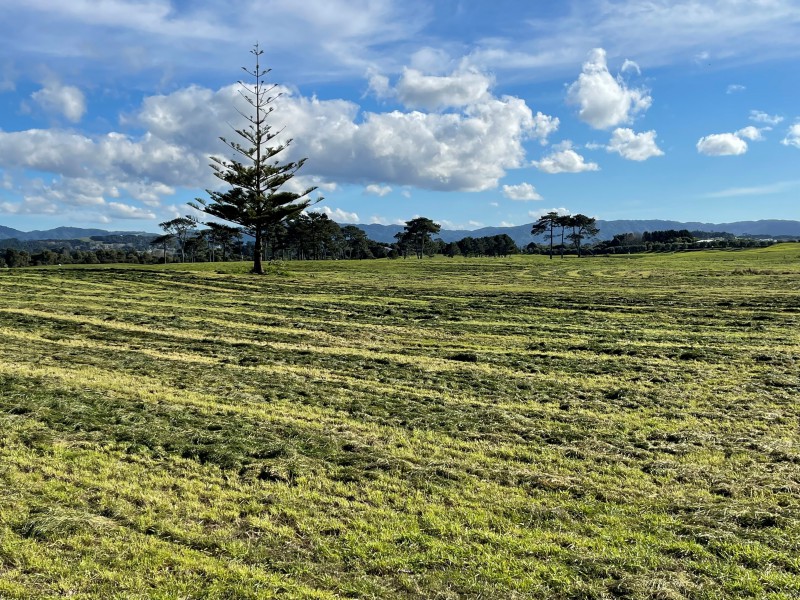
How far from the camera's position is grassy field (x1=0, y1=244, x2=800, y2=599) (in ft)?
15.0

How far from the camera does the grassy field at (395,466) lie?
15.0 feet

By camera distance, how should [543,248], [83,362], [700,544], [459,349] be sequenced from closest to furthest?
1. [700,544]
2. [83,362]
3. [459,349]
4. [543,248]

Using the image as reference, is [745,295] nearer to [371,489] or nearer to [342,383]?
[342,383]

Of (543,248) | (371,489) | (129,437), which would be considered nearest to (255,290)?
(129,437)

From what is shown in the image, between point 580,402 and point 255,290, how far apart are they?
2306 centimetres

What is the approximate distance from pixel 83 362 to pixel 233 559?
900 cm

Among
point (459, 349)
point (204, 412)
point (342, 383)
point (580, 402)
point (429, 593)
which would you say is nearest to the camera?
point (429, 593)

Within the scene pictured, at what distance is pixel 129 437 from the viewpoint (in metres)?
7.45

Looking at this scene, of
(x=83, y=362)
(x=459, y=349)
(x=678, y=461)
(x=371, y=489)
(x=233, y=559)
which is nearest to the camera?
(x=233, y=559)

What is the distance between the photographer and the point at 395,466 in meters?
6.79

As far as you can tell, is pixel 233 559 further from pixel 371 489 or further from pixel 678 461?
pixel 678 461

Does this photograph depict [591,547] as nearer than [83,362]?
Yes

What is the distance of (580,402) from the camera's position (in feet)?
32.3

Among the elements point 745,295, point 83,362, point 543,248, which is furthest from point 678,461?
point 543,248
